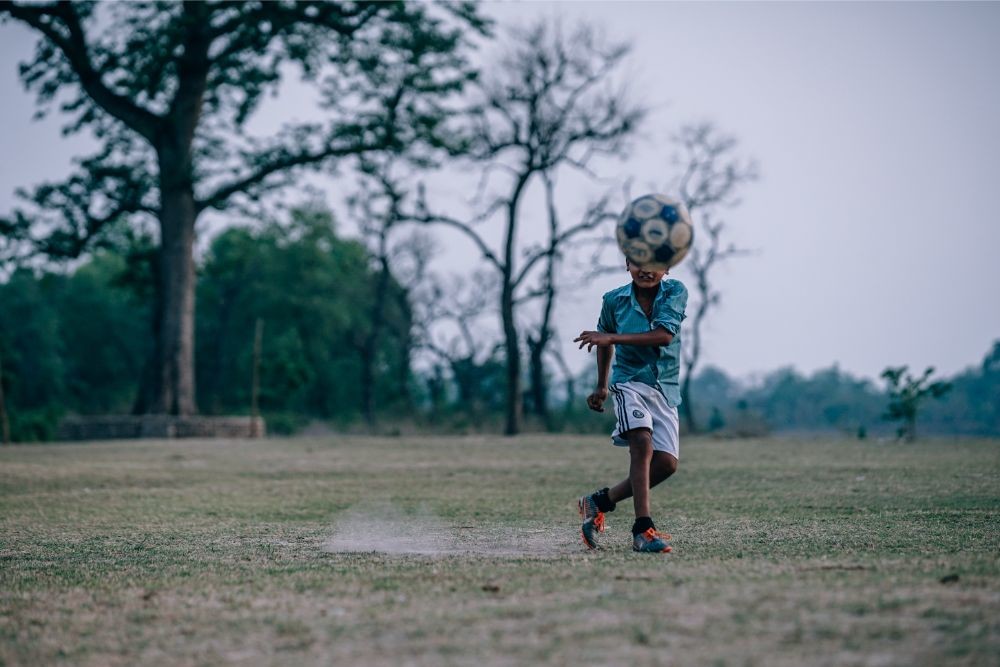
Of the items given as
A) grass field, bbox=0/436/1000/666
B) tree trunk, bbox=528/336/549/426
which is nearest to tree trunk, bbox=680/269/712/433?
tree trunk, bbox=528/336/549/426

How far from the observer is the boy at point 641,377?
19.2 ft

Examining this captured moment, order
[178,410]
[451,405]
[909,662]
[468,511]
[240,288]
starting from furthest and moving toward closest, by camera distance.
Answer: [240,288], [451,405], [178,410], [468,511], [909,662]

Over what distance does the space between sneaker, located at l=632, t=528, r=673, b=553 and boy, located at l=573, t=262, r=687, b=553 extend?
0.09 metres

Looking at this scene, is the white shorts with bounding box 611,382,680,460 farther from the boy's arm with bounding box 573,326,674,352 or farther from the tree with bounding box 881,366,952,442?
the tree with bounding box 881,366,952,442

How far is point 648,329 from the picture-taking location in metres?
5.93

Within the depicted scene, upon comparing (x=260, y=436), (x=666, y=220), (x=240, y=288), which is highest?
(x=240, y=288)

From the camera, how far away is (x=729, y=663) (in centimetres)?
300

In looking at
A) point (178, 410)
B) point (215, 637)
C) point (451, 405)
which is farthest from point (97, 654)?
point (451, 405)

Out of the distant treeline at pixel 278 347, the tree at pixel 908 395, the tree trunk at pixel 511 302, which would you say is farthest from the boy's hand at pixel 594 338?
the distant treeline at pixel 278 347

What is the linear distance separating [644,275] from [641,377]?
22.6 inches

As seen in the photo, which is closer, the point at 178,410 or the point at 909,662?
the point at 909,662

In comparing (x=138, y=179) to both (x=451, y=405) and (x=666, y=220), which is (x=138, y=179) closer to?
(x=451, y=405)

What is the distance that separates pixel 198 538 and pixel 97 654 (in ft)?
10.9

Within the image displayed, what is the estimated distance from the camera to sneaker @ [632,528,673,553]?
219 inches
